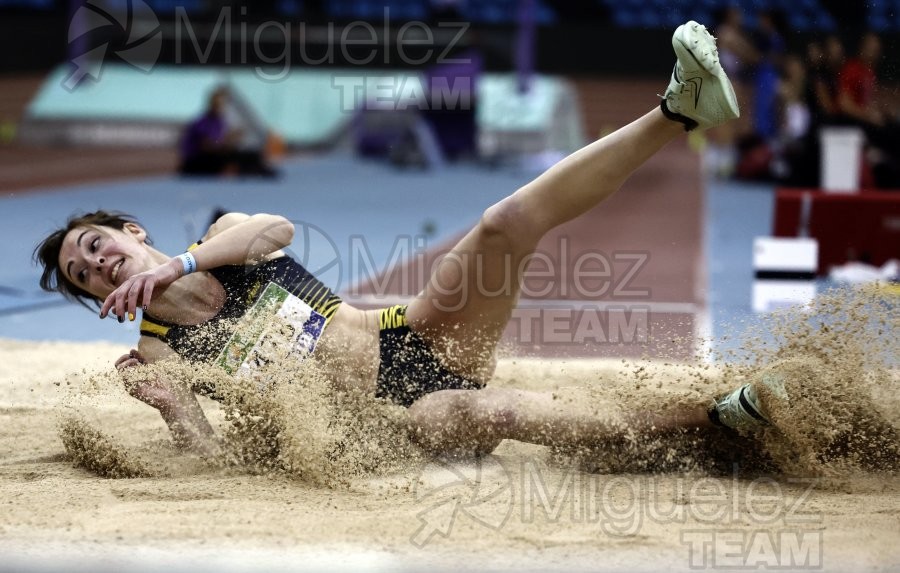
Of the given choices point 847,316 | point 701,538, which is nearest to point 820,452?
point 847,316

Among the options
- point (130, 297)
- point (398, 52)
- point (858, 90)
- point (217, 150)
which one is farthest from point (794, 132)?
point (130, 297)

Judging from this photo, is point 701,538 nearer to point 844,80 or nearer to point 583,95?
point 844,80

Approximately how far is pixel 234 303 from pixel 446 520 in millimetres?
1036

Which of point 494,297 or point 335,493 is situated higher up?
point 494,297

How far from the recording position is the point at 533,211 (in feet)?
10.2

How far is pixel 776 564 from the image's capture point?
243cm

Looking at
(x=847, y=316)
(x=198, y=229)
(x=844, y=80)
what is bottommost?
(x=198, y=229)

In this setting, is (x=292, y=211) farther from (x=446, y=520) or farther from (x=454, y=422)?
(x=446, y=520)

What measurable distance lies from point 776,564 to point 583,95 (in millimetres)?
17320

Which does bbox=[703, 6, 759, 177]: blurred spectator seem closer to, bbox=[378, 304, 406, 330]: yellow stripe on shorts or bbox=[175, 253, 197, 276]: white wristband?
bbox=[378, 304, 406, 330]: yellow stripe on shorts

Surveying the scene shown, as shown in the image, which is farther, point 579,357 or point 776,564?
point 579,357

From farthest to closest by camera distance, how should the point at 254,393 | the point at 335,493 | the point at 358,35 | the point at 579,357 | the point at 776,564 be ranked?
the point at 358,35, the point at 579,357, the point at 254,393, the point at 335,493, the point at 776,564

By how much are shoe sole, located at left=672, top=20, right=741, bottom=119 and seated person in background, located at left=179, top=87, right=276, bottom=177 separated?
10.4m

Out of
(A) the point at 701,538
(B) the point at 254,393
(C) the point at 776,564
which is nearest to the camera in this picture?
(C) the point at 776,564
